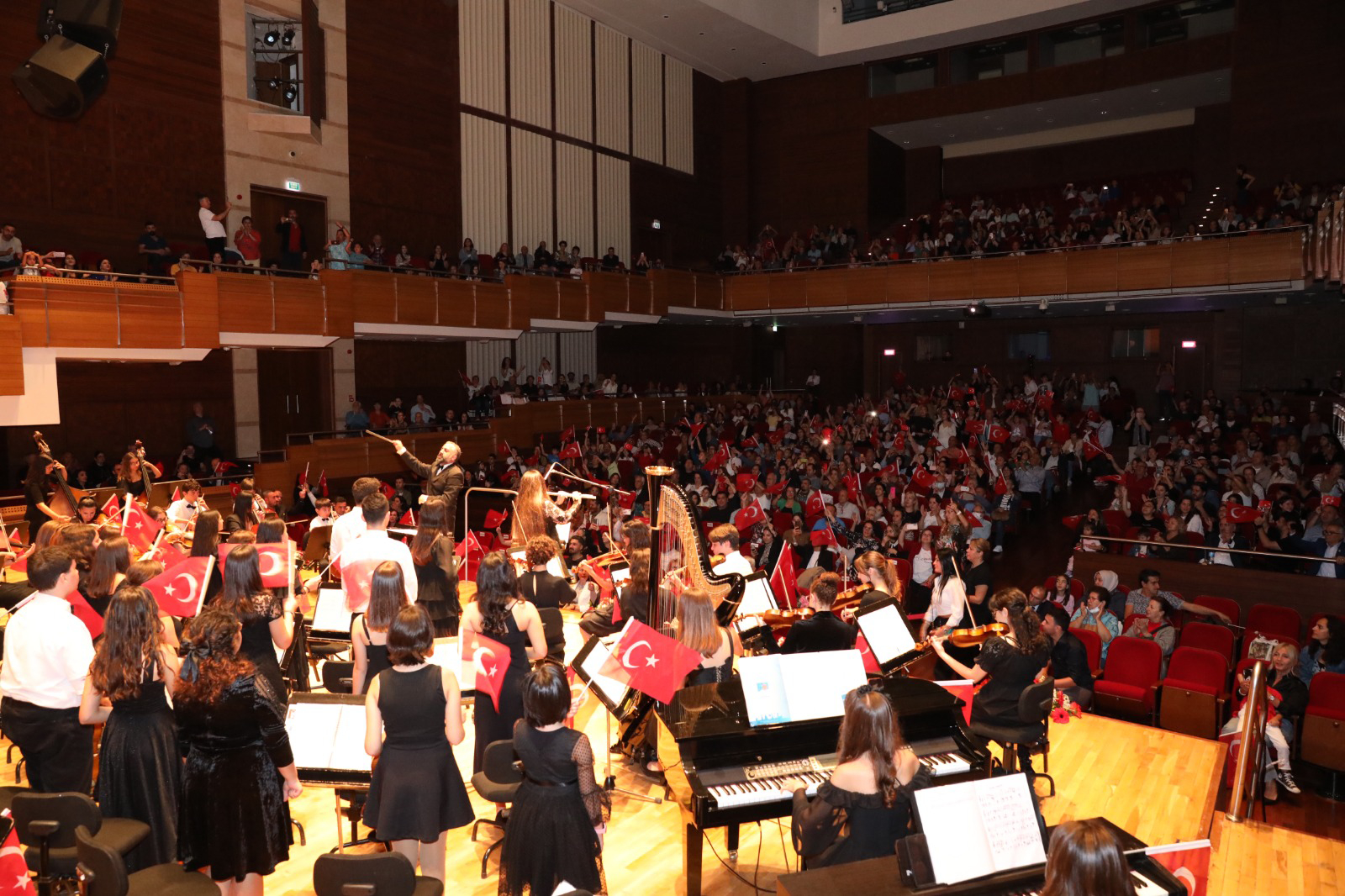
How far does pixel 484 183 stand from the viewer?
20.1 m

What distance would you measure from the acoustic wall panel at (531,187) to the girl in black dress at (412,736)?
1798cm

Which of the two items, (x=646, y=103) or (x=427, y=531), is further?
(x=646, y=103)

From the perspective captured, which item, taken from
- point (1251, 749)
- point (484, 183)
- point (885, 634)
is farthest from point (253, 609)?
point (484, 183)

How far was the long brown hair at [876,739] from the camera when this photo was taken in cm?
357

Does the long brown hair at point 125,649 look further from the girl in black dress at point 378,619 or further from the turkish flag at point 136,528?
the turkish flag at point 136,528

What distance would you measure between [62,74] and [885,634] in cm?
1100

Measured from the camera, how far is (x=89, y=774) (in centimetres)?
439

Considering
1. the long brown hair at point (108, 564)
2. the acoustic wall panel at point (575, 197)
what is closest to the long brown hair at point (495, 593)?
the long brown hair at point (108, 564)

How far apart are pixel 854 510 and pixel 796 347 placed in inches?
575

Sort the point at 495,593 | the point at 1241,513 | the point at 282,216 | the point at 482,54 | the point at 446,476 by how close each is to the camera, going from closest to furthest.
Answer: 1. the point at 495,593
2. the point at 446,476
3. the point at 1241,513
4. the point at 282,216
5. the point at 482,54

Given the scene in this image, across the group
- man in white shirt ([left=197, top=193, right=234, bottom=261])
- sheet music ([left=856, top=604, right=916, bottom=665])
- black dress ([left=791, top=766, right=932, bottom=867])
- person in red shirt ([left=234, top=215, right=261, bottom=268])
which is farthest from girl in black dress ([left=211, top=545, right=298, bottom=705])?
person in red shirt ([left=234, top=215, right=261, bottom=268])

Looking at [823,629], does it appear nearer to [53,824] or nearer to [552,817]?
[552,817]

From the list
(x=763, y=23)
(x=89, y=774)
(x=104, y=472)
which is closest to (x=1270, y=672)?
(x=89, y=774)

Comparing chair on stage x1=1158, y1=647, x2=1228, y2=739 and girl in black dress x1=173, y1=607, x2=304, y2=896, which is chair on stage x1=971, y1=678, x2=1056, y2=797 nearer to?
chair on stage x1=1158, y1=647, x2=1228, y2=739
